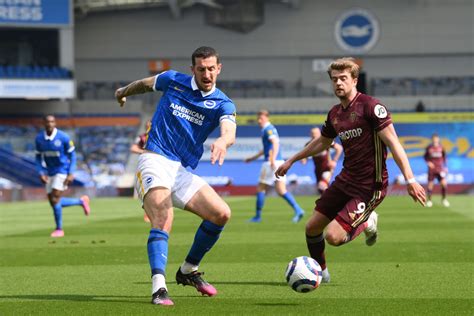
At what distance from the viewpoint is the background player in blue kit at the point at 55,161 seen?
18000mm

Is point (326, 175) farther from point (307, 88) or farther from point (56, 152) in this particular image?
point (307, 88)

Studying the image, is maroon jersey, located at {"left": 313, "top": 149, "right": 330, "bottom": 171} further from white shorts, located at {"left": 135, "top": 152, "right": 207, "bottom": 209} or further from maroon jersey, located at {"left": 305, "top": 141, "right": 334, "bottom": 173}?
white shorts, located at {"left": 135, "top": 152, "right": 207, "bottom": 209}

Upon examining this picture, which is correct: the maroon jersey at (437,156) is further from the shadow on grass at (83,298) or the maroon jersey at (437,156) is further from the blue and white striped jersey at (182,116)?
the shadow on grass at (83,298)

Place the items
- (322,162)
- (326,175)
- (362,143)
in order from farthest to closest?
(322,162)
(326,175)
(362,143)

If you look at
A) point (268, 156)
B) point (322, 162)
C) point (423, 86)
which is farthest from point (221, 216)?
point (423, 86)

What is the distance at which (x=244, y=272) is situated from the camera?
36.6 ft

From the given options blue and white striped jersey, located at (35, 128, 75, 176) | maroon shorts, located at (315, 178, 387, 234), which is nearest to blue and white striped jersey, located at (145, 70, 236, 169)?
maroon shorts, located at (315, 178, 387, 234)

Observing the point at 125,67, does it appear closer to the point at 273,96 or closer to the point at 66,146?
the point at 273,96

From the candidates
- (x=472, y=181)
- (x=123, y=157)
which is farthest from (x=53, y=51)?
(x=472, y=181)

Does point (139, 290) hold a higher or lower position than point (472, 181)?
higher

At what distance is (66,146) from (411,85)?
3573 cm

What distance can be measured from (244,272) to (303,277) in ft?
8.71

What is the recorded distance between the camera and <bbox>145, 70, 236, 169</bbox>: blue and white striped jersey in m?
8.77

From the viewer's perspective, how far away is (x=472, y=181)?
45312mm
